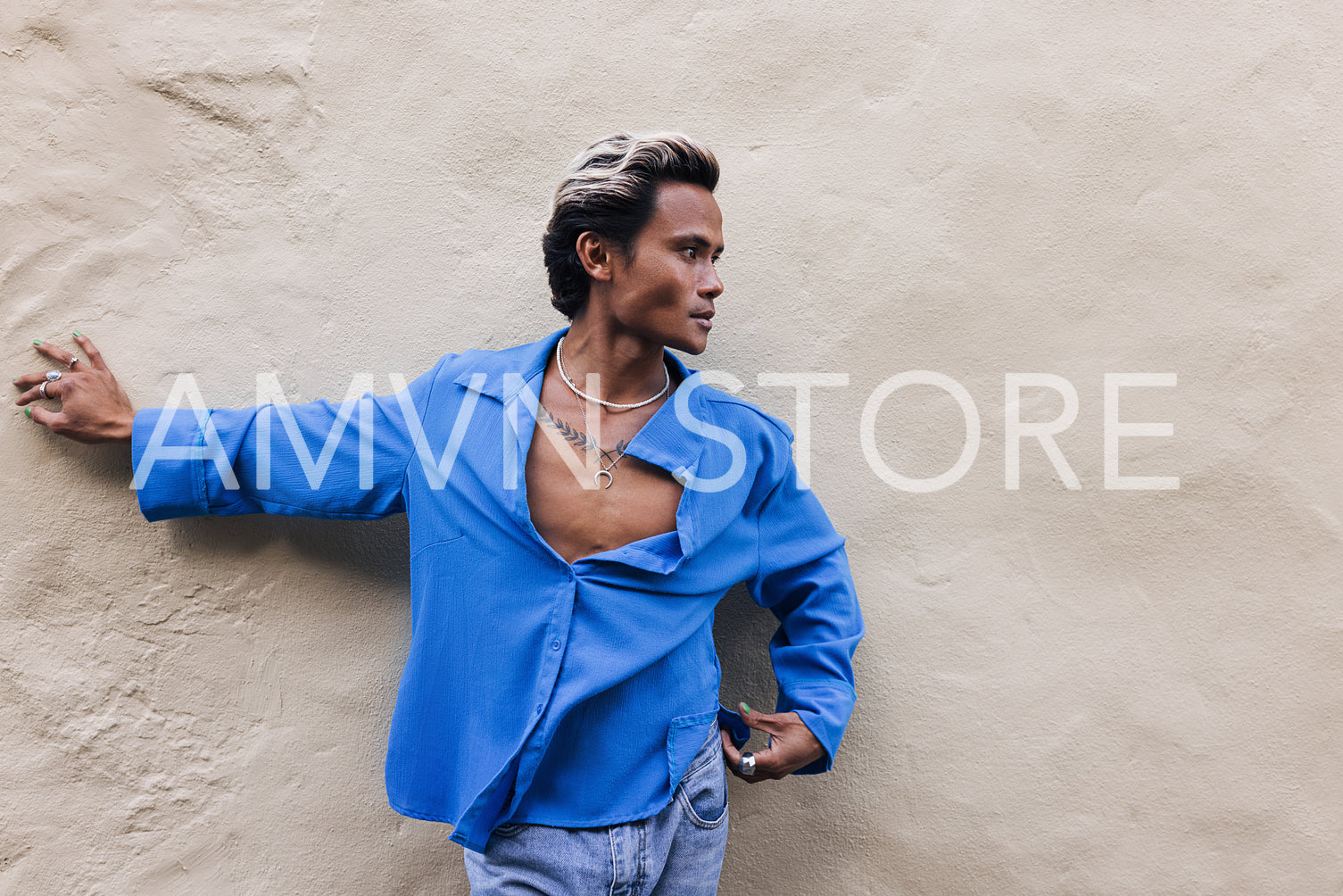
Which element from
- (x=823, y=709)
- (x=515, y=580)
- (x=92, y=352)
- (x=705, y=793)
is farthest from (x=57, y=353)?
(x=823, y=709)

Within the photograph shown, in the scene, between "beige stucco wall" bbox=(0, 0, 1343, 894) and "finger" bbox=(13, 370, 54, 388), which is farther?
"beige stucco wall" bbox=(0, 0, 1343, 894)

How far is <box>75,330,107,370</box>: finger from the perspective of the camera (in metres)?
1.92

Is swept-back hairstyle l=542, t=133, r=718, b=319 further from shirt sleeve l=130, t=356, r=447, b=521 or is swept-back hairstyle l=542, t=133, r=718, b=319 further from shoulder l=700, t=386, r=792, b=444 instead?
shirt sleeve l=130, t=356, r=447, b=521

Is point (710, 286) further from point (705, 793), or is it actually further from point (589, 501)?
point (705, 793)

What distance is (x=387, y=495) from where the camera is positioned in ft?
6.02

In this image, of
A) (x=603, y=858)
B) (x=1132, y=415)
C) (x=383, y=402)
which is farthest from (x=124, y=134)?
(x=1132, y=415)

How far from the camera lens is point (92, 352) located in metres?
1.93

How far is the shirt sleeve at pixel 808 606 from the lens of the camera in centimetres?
188

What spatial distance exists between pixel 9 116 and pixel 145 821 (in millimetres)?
1653

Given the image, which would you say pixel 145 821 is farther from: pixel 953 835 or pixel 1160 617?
pixel 1160 617

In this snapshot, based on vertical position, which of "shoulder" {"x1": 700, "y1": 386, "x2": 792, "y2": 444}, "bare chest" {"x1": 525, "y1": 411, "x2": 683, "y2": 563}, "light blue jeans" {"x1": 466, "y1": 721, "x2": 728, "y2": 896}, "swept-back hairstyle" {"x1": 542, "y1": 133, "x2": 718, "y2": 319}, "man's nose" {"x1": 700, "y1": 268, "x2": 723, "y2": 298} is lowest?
"light blue jeans" {"x1": 466, "y1": 721, "x2": 728, "y2": 896}

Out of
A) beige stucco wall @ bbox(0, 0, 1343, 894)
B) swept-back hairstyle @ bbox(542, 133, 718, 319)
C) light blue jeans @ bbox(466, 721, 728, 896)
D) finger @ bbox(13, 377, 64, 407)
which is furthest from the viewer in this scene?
beige stucco wall @ bbox(0, 0, 1343, 894)

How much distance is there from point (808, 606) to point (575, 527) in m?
0.59

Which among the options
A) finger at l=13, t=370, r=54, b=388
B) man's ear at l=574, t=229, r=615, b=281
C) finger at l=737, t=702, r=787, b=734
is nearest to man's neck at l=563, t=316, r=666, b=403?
man's ear at l=574, t=229, r=615, b=281
